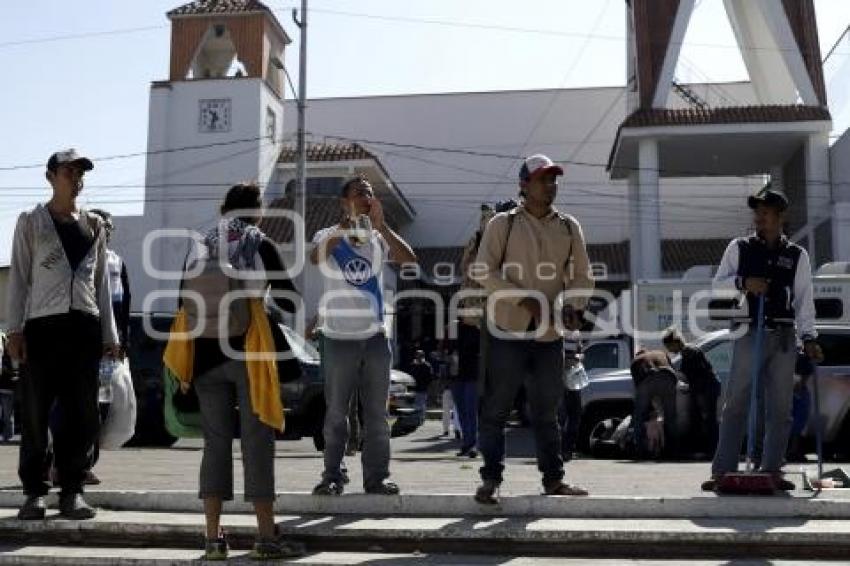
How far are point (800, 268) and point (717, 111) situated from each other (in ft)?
76.0

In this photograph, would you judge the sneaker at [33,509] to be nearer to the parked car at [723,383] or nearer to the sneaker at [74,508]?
the sneaker at [74,508]

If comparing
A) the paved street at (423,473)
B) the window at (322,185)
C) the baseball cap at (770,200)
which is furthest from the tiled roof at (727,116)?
the baseball cap at (770,200)

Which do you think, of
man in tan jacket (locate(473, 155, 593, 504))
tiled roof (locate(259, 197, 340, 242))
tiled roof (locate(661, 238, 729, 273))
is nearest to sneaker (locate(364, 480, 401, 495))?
man in tan jacket (locate(473, 155, 593, 504))

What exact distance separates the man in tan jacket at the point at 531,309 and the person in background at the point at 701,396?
6.67 m

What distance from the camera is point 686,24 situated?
28.5 m

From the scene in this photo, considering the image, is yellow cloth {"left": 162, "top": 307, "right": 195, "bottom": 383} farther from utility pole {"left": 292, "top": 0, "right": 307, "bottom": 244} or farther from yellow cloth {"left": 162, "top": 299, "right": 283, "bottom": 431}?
utility pole {"left": 292, "top": 0, "right": 307, "bottom": 244}

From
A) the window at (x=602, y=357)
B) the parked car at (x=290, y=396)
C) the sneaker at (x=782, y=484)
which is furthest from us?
the window at (x=602, y=357)

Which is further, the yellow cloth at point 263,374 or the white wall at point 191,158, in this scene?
the white wall at point 191,158

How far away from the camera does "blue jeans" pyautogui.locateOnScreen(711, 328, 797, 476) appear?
6133 mm

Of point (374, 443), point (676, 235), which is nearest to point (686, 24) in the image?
point (676, 235)

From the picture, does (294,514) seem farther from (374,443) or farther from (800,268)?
(800,268)

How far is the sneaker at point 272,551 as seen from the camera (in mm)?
4711

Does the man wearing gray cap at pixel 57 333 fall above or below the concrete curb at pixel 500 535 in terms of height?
above

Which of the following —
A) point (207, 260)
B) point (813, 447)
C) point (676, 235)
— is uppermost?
point (676, 235)
